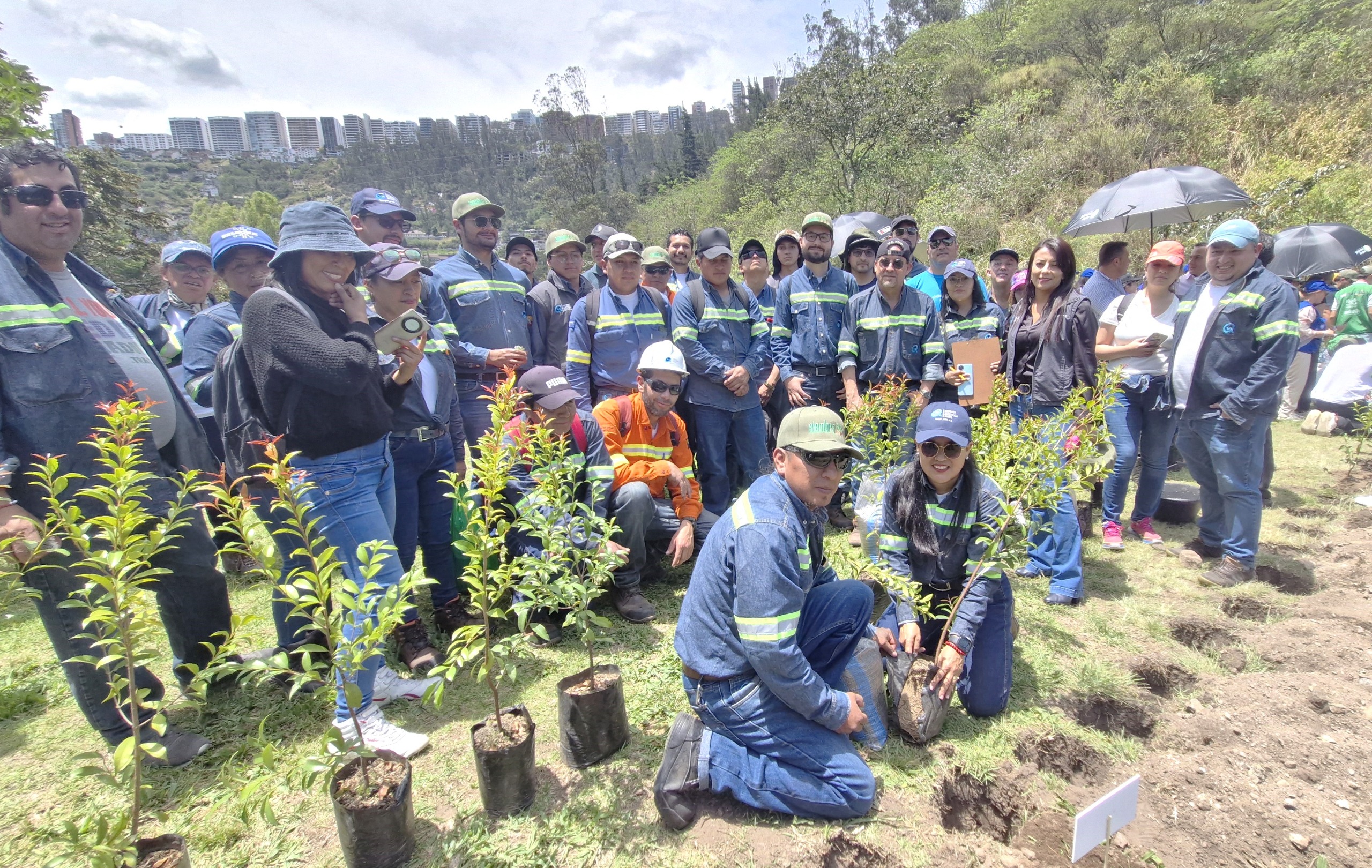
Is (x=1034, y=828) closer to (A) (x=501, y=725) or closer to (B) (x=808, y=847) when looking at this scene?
(B) (x=808, y=847)

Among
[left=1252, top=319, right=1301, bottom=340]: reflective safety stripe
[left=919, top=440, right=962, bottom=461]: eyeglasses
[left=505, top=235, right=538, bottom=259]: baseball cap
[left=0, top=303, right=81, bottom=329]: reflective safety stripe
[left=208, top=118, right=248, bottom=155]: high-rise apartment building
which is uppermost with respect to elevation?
[left=208, top=118, right=248, bottom=155]: high-rise apartment building

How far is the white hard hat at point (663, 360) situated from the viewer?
155 inches

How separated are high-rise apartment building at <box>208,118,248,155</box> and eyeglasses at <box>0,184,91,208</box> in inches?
8527

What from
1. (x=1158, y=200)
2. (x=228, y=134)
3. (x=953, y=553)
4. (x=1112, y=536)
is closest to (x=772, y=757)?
(x=953, y=553)

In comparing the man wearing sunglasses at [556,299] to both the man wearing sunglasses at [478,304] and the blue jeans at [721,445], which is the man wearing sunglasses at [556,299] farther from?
→ the blue jeans at [721,445]

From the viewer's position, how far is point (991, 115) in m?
21.1

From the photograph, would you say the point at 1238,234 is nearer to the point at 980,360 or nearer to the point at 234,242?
the point at 980,360

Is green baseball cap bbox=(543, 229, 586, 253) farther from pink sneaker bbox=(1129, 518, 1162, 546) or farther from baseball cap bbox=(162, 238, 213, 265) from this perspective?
pink sneaker bbox=(1129, 518, 1162, 546)

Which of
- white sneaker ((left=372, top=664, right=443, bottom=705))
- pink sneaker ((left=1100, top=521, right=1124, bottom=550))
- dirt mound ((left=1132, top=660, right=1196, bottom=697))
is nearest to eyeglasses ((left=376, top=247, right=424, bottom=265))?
white sneaker ((left=372, top=664, right=443, bottom=705))

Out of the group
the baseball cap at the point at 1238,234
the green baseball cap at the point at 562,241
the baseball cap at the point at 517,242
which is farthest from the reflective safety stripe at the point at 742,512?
the baseball cap at the point at 517,242

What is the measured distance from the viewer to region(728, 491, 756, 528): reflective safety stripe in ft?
7.62

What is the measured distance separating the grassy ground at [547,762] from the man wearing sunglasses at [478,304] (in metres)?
1.94

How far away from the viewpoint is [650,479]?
4086 mm

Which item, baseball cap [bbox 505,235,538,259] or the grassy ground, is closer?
the grassy ground
